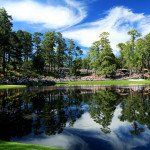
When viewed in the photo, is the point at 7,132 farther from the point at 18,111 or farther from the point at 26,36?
the point at 26,36

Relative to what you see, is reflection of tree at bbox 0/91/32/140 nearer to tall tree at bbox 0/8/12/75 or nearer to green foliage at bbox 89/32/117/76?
tall tree at bbox 0/8/12/75

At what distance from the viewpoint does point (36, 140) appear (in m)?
14.8

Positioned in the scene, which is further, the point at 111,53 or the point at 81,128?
the point at 111,53

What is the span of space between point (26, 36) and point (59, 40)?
59.2 feet

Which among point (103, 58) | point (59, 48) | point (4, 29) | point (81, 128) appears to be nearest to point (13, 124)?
point (81, 128)

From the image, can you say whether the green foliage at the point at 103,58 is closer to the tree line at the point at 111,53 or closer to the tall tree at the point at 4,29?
the tree line at the point at 111,53

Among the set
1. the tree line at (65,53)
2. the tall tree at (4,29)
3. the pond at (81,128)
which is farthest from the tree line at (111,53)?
the pond at (81,128)

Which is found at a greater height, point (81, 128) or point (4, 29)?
point (4, 29)

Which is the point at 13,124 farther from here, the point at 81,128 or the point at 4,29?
the point at 4,29

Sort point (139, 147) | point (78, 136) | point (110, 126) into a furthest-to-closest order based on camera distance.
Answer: point (110, 126) < point (78, 136) < point (139, 147)

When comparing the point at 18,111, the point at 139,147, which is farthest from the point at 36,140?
the point at 18,111

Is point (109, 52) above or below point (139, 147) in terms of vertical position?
above

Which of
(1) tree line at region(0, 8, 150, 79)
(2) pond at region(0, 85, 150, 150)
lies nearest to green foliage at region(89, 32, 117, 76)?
(1) tree line at region(0, 8, 150, 79)

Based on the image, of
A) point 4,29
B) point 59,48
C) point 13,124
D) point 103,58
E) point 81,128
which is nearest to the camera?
point 81,128
